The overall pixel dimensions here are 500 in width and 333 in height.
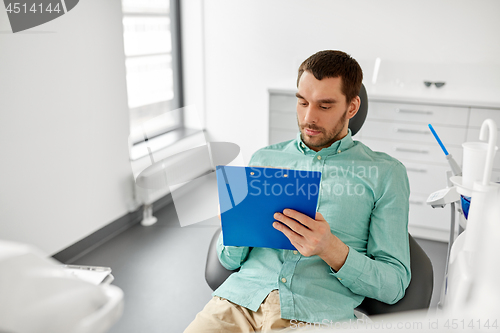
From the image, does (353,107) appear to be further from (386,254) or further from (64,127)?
(64,127)

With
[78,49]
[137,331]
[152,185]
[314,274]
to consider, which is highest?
[78,49]

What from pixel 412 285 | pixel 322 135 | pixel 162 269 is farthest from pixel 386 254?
pixel 162 269

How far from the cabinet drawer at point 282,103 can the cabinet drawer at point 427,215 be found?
0.98 m

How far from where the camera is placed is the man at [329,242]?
115 centimetres

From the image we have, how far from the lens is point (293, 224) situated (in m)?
1.07

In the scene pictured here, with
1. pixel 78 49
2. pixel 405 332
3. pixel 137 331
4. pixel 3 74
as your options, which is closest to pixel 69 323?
pixel 405 332

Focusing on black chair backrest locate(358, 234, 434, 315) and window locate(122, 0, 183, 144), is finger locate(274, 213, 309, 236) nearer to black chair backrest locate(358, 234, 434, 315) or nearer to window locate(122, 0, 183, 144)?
black chair backrest locate(358, 234, 434, 315)

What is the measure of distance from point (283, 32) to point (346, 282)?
2.62 m

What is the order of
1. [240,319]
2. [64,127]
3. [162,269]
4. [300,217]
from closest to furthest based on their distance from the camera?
1. [300,217]
2. [240,319]
3. [64,127]
4. [162,269]

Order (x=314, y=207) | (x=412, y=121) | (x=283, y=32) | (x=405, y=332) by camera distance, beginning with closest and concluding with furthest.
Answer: (x=405, y=332), (x=314, y=207), (x=412, y=121), (x=283, y=32)

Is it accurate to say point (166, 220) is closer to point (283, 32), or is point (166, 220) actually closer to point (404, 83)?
point (283, 32)

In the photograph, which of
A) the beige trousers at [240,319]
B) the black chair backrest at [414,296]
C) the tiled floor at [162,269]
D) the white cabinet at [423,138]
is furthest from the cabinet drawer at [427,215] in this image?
the beige trousers at [240,319]

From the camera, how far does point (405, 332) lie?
0.59m

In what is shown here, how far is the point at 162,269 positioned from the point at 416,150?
66.8 inches
